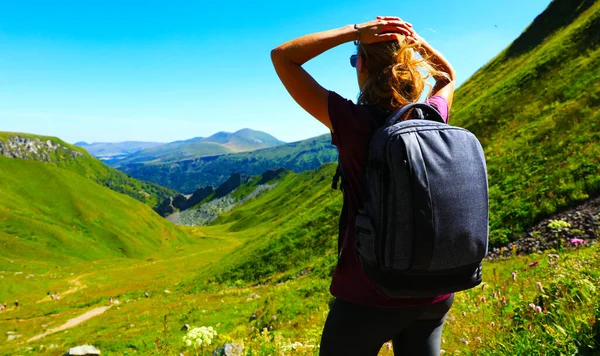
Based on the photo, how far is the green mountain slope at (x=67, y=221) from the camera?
3155 inches

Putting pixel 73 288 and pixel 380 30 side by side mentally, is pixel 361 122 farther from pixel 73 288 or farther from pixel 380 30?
pixel 73 288

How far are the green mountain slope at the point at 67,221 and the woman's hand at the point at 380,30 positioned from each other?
8965 centimetres

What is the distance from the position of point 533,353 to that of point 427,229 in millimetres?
2702

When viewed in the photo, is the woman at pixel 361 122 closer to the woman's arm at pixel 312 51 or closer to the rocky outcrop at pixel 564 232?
the woman's arm at pixel 312 51

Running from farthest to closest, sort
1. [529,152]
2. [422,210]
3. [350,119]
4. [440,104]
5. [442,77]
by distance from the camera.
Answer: [529,152] < [442,77] < [440,104] < [350,119] < [422,210]

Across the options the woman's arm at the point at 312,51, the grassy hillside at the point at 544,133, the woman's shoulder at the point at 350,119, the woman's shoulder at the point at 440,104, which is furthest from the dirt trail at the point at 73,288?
the woman's shoulder at the point at 440,104

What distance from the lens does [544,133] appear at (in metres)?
20.2

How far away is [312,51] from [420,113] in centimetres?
92

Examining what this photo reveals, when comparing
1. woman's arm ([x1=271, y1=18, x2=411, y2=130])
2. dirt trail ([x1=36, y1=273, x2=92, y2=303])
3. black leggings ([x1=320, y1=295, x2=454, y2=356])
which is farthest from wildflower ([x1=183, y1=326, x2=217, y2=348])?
dirt trail ([x1=36, y1=273, x2=92, y2=303])

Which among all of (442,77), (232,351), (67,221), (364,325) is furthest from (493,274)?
(67,221)

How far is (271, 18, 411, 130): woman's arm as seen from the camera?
2.42 meters

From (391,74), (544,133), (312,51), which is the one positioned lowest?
(544,133)

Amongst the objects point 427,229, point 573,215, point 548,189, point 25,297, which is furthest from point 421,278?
point 25,297

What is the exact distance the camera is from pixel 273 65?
2.54m
